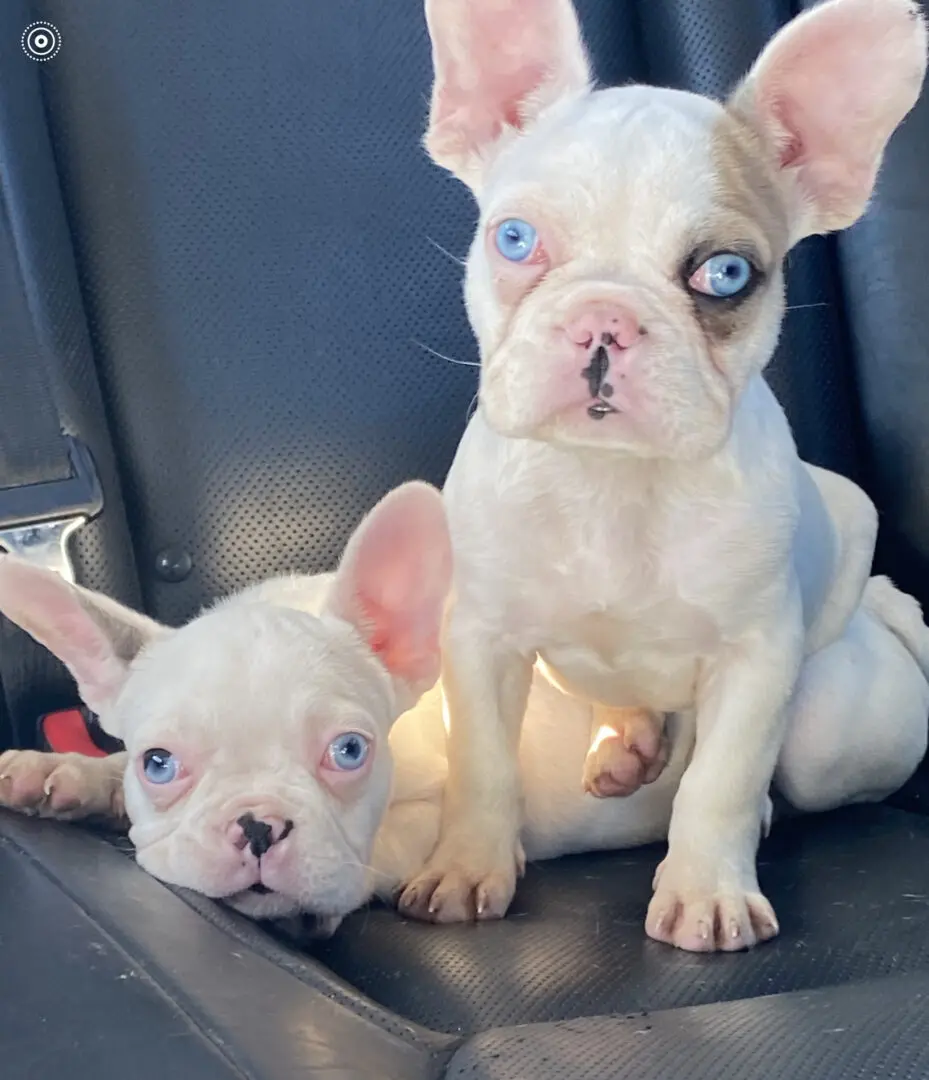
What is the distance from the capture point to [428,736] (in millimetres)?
1589

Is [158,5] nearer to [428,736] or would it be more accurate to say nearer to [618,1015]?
[428,736]

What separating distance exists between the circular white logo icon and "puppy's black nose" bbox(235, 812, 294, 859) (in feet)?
3.40

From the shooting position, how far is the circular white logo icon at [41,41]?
1.76m

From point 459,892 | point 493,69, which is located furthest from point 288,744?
point 493,69

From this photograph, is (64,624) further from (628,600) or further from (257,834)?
(628,600)

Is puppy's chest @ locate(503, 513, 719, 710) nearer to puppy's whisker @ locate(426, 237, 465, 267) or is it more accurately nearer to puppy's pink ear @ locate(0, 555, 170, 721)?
puppy's pink ear @ locate(0, 555, 170, 721)

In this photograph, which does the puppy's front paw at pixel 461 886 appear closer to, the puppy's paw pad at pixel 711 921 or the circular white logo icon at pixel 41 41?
the puppy's paw pad at pixel 711 921

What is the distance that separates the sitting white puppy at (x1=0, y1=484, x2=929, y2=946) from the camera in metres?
1.19

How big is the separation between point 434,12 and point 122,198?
591mm

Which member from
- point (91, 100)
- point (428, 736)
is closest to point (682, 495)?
point (428, 736)

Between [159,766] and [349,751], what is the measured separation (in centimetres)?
16

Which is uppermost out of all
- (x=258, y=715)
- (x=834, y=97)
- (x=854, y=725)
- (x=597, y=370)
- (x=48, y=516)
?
(x=834, y=97)

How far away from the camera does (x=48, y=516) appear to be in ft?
5.11

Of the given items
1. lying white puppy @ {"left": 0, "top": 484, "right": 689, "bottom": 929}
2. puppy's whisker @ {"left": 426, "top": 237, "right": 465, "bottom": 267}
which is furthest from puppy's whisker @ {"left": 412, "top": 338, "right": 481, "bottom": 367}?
lying white puppy @ {"left": 0, "top": 484, "right": 689, "bottom": 929}
